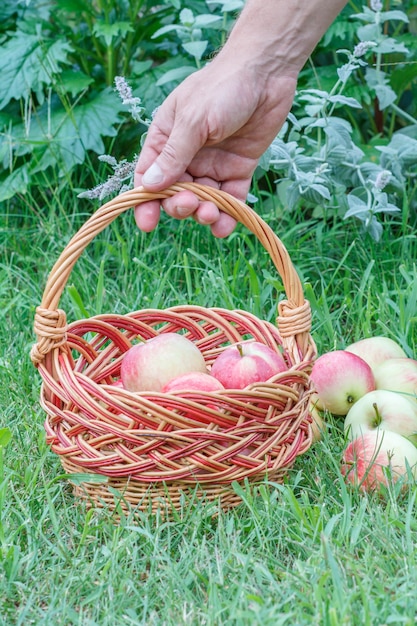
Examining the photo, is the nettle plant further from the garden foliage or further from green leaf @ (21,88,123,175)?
green leaf @ (21,88,123,175)

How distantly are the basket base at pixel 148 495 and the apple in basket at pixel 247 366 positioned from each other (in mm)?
189

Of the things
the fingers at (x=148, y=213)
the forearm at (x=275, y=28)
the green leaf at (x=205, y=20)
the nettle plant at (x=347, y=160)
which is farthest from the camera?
the green leaf at (x=205, y=20)

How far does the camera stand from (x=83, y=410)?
1479 mm

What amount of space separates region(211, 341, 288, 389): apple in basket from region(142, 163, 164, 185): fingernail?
33 cm

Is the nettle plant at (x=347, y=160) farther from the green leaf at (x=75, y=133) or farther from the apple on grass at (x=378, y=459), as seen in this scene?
the apple on grass at (x=378, y=459)

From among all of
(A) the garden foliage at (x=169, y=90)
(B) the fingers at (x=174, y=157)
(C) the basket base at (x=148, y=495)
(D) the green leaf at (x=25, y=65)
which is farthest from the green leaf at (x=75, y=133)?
(C) the basket base at (x=148, y=495)

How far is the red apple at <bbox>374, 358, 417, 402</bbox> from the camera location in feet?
6.00

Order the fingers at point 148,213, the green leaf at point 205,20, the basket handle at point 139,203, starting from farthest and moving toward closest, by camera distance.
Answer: the green leaf at point 205,20 < the fingers at point 148,213 < the basket handle at point 139,203

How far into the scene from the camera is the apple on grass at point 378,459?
1550mm

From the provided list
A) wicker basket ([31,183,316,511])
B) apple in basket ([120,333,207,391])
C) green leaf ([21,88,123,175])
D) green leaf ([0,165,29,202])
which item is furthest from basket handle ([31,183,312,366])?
green leaf ([0,165,29,202])

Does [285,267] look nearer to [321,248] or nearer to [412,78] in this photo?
[321,248]

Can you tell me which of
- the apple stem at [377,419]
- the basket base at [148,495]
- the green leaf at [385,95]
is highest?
the green leaf at [385,95]

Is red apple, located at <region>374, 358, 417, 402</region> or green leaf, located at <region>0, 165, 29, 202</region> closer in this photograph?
red apple, located at <region>374, 358, 417, 402</region>

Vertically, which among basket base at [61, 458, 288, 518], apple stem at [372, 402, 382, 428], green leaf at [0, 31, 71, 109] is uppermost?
green leaf at [0, 31, 71, 109]
